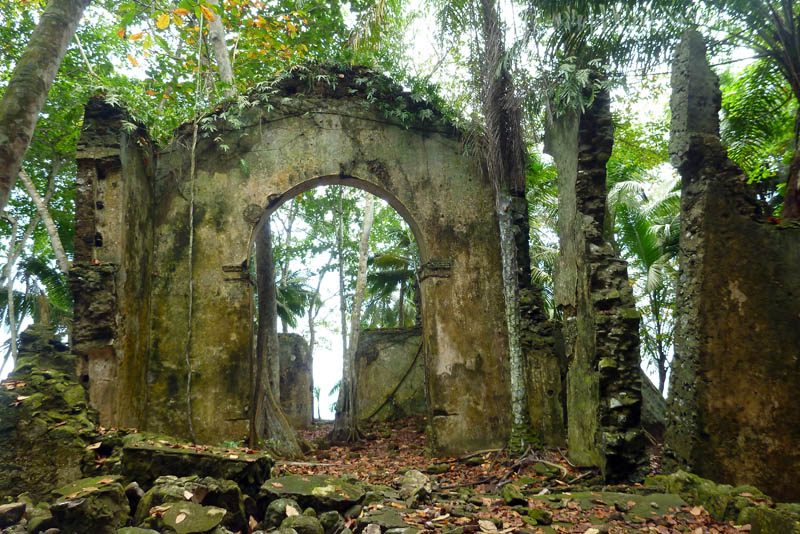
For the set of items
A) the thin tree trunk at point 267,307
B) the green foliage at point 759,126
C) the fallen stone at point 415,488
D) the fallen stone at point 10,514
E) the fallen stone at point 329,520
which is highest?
the green foliage at point 759,126

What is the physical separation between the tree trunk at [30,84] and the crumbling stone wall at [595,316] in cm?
523

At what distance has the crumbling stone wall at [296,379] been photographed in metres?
13.0

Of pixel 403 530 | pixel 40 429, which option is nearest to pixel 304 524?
pixel 403 530

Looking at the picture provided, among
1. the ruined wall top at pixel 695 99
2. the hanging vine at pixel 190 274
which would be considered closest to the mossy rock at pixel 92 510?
the hanging vine at pixel 190 274

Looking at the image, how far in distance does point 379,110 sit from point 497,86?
2.00 meters

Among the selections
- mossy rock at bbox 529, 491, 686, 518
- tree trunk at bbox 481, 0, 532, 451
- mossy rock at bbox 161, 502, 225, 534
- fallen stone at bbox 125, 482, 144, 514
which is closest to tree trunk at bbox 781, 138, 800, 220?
tree trunk at bbox 481, 0, 532, 451

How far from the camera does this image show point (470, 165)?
7973mm

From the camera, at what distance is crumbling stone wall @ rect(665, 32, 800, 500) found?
13.1 ft

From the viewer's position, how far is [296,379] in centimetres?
1338

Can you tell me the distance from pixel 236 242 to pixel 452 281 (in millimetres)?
3238

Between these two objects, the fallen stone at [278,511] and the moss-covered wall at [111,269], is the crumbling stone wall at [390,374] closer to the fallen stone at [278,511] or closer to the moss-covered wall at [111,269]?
the moss-covered wall at [111,269]

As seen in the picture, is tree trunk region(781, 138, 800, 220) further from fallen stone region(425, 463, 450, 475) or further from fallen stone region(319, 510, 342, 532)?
fallen stone region(319, 510, 342, 532)

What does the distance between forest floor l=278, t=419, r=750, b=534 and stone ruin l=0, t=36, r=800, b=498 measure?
1.37ft

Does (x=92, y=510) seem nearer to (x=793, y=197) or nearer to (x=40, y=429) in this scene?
(x=40, y=429)
